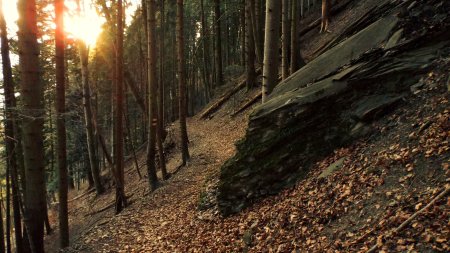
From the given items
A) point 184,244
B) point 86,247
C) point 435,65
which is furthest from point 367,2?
point 86,247

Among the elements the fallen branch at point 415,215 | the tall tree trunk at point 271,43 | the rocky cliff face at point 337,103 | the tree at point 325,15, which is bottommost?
the fallen branch at point 415,215

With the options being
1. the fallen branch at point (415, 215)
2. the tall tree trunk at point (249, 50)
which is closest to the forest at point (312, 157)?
the fallen branch at point (415, 215)

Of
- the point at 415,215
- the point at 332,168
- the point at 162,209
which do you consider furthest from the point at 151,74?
the point at 415,215

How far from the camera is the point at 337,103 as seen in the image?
7691mm

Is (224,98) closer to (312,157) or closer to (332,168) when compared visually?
(312,157)

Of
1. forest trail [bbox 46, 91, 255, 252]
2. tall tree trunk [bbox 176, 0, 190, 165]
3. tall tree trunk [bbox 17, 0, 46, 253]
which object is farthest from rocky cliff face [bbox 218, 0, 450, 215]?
tall tree trunk [bbox 176, 0, 190, 165]

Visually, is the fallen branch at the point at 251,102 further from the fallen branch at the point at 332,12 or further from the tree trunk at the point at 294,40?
the fallen branch at the point at 332,12

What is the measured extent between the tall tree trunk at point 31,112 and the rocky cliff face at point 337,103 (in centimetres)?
417

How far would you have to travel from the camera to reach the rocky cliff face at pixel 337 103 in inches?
283

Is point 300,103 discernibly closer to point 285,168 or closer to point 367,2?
point 285,168

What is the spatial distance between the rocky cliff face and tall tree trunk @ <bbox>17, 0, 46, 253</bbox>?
4.17 meters

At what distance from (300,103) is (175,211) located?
5.42m

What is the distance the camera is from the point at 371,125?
23.1ft

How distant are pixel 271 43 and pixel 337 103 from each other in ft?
9.07
